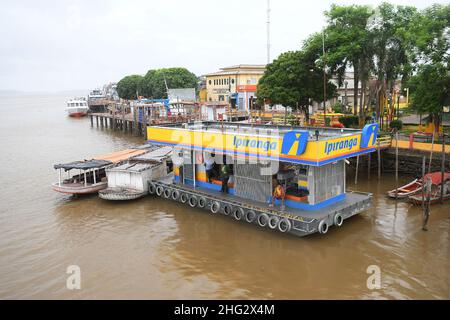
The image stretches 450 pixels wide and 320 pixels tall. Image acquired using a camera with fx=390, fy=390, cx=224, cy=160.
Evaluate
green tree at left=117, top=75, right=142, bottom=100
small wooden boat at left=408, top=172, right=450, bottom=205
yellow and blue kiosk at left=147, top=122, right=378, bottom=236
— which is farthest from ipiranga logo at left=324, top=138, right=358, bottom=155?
green tree at left=117, top=75, right=142, bottom=100

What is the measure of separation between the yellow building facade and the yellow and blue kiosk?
3732cm

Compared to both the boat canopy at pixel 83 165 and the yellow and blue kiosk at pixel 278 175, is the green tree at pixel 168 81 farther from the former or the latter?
the yellow and blue kiosk at pixel 278 175

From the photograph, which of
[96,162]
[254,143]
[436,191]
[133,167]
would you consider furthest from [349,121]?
[96,162]

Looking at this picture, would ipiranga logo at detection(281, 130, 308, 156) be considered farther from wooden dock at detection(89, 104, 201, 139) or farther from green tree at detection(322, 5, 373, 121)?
wooden dock at detection(89, 104, 201, 139)

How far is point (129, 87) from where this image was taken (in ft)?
308

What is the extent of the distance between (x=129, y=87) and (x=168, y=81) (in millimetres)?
19056

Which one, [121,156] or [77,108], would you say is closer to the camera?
[121,156]

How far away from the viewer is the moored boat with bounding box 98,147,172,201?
67.3ft

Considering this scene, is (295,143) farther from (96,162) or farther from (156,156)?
(96,162)

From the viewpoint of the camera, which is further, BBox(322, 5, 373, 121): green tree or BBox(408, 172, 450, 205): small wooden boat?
BBox(322, 5, 373, 121): green tree

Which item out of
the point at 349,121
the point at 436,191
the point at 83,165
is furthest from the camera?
the point at 349,121

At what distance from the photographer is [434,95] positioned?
24.0m

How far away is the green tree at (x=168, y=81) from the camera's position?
7888 cm
